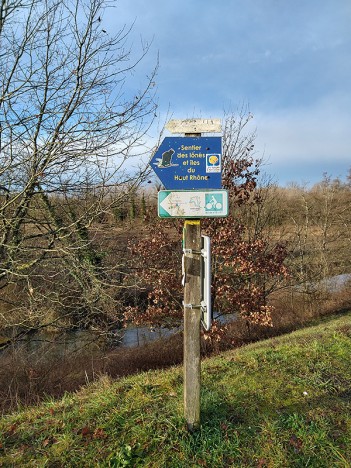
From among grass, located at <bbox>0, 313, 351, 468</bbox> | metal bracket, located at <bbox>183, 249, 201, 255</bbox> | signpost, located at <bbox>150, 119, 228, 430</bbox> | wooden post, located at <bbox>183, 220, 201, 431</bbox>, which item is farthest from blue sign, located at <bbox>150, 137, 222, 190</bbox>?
grass, located at <bbox>0, 313, 351, 468</bbox>

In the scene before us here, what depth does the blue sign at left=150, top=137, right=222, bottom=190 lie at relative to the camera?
8.86ft

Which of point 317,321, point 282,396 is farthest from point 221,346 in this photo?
point 282,396

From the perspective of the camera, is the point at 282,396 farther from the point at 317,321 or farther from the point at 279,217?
the point at 279,217

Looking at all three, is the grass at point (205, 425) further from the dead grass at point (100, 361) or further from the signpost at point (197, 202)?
the dead grass at point (100, 361)

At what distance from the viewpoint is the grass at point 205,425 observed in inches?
102

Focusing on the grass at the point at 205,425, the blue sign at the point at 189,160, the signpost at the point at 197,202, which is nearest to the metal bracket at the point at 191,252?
the signpost at the point at 197,202

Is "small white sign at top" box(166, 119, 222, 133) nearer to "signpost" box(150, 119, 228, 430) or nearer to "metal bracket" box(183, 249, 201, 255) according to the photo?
"signpost" box(150, 119, 228, 430)

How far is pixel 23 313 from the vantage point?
783 centimetres

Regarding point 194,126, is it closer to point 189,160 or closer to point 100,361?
point 189,160

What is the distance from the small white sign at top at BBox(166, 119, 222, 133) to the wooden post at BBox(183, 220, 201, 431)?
2.41 ft

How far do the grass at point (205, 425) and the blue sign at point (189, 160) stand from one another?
6.65 feet

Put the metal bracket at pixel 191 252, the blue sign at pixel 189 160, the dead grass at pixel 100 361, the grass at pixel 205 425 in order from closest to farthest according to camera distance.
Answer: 1. the grass at pixel 205 425
2. the blue sign at pixel 189 160
3. the metal bracket at pixel 191 252
4. the dead grass at pixel 100 361

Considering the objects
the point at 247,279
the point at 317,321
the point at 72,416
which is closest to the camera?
the point at 72,416

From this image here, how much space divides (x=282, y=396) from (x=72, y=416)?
6.73 feet
